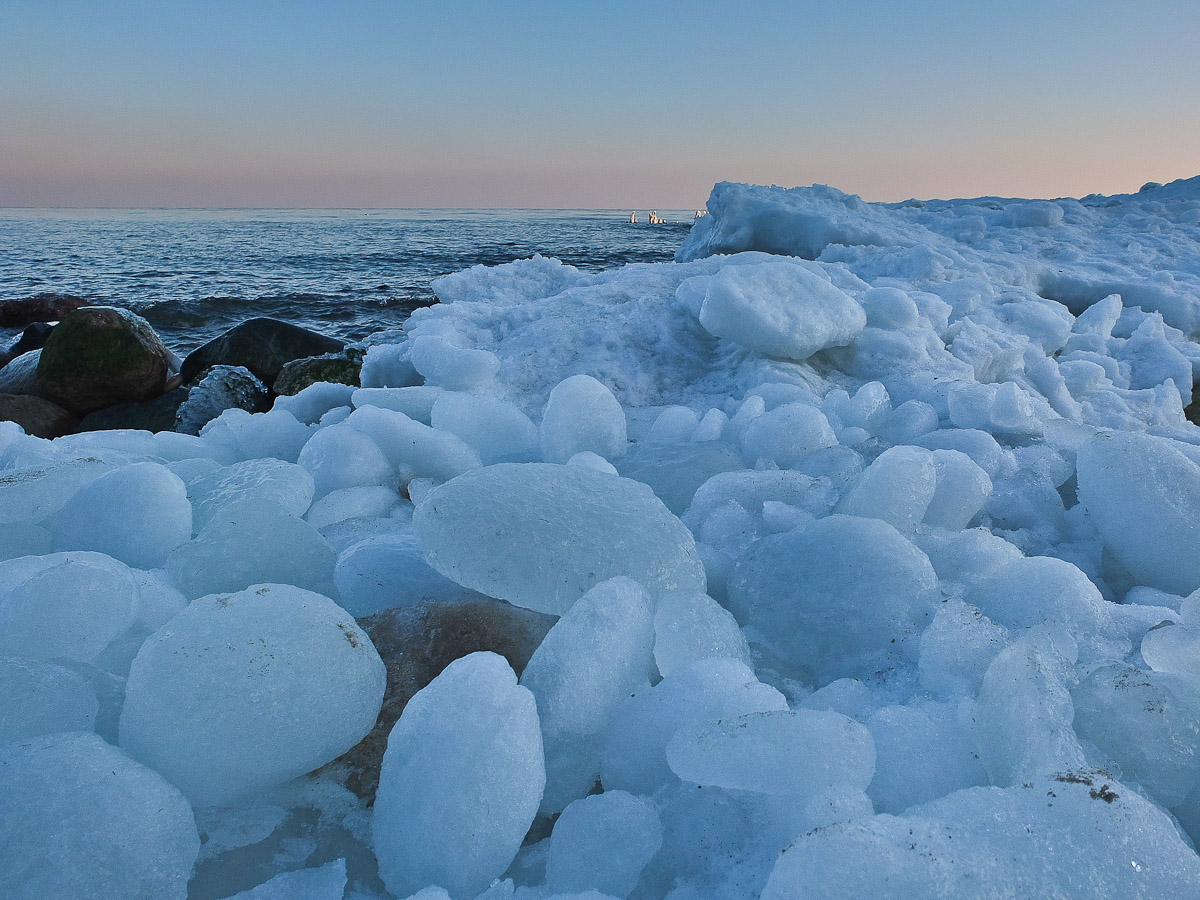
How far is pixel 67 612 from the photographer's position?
3.16ft

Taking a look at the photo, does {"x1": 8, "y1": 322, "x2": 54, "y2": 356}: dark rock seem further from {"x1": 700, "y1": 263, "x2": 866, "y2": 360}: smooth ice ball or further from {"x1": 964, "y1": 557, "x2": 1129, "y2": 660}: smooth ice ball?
{"x1": 964, "y1": 557, "x2": 1129, "y2": 660}: smooth ice ball

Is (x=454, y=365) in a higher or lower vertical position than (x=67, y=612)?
higher

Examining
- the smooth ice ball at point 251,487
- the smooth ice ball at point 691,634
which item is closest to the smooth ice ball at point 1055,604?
the smooth ice ball at point 691,634

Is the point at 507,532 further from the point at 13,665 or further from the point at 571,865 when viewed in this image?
the point at 13,665

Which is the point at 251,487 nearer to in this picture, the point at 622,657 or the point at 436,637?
the point at 436,637

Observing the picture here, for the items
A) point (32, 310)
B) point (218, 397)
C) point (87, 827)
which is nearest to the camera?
point (87, 827)

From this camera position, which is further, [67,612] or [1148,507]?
[1148,507]

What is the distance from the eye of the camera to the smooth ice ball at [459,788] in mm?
739

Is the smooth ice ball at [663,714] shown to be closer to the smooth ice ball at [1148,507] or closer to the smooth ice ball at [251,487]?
the smooth ice ball at [251,487]

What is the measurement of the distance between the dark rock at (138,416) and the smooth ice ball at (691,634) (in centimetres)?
554

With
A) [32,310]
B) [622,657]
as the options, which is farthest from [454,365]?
[32,310]

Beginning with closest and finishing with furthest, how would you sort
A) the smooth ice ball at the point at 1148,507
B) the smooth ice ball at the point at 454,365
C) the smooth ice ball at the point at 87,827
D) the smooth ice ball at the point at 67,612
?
the smooth ice ball at the point at 87,827 → the smooth ice ball at the point at 67,612 → the smooth ice ball at the point at 1148,507 → the smooth ice ball at the point at 454,365

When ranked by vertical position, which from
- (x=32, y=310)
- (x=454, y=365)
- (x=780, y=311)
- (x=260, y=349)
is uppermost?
(x=780, y=311)

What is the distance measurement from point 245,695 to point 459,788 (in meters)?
0.29
